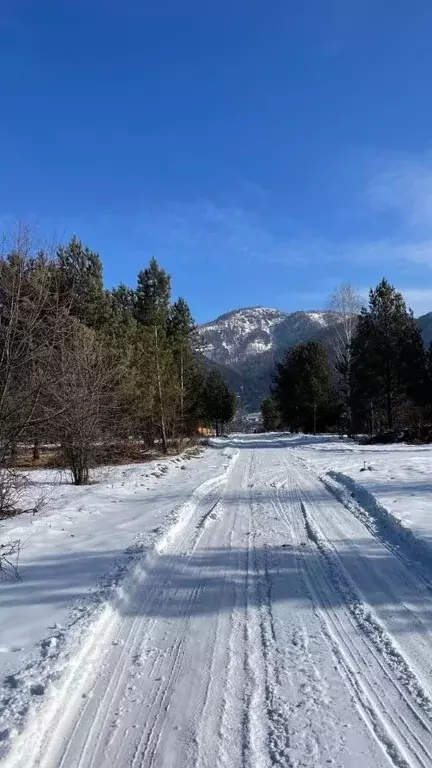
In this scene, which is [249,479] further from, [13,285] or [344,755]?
[344,755]

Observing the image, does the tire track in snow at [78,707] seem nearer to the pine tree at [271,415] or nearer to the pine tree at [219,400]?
the pine tree at [219,400]

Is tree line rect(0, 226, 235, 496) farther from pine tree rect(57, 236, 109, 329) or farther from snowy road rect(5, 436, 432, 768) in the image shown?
snowy road rect(5, 436, 432, 768)

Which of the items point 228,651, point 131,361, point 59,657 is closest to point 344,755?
point 228,651

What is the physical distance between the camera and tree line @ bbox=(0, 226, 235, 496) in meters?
8.91

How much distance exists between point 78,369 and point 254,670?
1113 centimetres

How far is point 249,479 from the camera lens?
15.1m

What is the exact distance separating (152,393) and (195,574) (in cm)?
1999

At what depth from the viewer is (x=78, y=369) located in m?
14.0

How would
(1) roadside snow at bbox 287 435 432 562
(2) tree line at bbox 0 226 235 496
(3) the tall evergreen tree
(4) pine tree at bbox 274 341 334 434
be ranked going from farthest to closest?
(4) pine tree at bbox 274 341 334 434 < (3) the tall evergreen tree < (2) tree line at bbox 0 226 235 496 < (1) roadside snow at bbox 287 435 432 562

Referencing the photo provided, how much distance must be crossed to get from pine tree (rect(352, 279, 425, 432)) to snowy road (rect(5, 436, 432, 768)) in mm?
29455

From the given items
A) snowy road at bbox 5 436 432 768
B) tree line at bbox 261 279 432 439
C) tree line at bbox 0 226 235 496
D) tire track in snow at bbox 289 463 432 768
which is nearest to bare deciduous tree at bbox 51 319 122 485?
tree line at bbox 0 226 235 496

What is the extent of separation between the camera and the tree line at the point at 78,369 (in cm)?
891

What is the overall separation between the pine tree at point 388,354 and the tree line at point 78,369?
39.4ft

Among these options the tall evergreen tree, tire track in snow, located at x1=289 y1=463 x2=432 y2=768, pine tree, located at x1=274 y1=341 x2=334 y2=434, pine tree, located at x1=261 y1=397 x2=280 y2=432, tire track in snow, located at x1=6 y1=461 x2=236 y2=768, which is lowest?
tire track in snow, located at x1=289 y1=463 x2=432 y2=768
